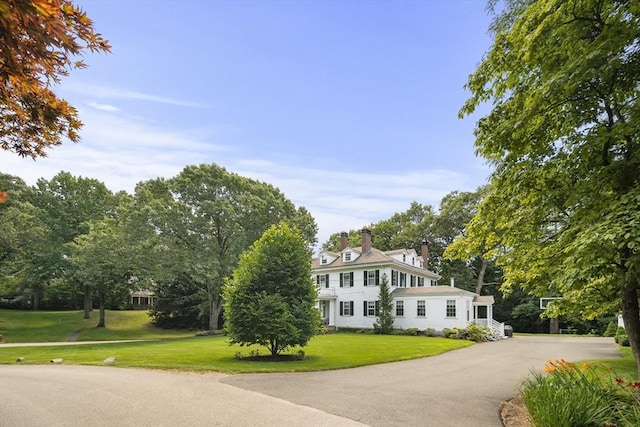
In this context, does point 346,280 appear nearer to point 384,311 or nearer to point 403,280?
point 403,280

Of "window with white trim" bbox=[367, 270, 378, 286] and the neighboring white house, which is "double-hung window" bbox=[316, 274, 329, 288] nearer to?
the neighboring white house

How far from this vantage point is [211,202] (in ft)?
100

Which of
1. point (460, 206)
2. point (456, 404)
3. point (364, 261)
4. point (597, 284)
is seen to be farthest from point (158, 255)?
point (460, 206)

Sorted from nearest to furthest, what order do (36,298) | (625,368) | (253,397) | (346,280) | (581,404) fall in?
1. (581,404)
2. (253,397)
3. (625,368)
4. (346,280)
5. (36,298)

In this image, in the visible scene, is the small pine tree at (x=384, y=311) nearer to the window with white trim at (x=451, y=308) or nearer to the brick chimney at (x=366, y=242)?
the window with white trim at (x=451, y=308)

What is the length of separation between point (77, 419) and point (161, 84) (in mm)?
8052

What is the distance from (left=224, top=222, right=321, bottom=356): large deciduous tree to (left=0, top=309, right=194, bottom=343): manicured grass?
20.6 m

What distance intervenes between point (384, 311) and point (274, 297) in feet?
63.9

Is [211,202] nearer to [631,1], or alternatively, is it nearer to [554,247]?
[554,247]

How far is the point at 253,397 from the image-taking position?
27.9 ft

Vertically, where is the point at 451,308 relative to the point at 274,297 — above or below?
below

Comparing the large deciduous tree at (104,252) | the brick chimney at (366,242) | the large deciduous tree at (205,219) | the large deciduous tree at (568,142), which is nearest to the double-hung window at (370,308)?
the brick chimney at (366,242)

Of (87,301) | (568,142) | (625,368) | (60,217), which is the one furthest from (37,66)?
(60,217)

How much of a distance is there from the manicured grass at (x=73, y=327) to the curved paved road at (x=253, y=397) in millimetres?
18885
